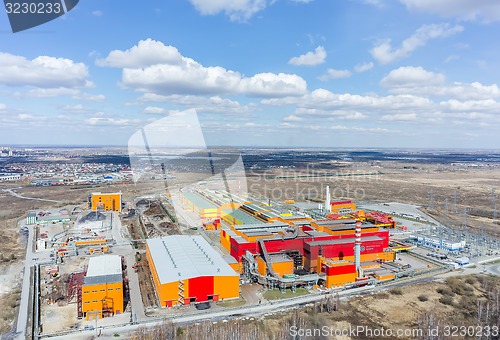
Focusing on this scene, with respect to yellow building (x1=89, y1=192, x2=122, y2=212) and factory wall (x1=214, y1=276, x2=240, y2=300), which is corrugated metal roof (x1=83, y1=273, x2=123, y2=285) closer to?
factory wall (x1=214, y1=276, x2=240, y2=300)

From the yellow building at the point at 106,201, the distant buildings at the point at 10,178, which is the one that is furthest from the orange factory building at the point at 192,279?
the distant buildings at the point at 10,178

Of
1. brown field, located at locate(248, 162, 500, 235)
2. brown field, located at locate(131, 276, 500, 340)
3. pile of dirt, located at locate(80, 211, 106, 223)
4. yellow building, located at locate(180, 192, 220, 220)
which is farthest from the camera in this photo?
brown field, located at locate(248, 162, 500, 235)

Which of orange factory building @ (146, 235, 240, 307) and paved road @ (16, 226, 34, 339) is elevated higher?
orange factory building @ (146, 235, 240, 307)

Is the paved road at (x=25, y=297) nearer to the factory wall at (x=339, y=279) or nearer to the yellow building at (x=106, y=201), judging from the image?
the yellow building at (x=106, y=201)

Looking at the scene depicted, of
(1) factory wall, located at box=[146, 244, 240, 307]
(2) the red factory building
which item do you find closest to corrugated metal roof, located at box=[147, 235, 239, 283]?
(1) factory wall, located at box=[146, 244, 240, 307]

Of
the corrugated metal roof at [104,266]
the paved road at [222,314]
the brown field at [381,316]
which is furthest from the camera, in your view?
the corrugated metal roof at [104,266]
